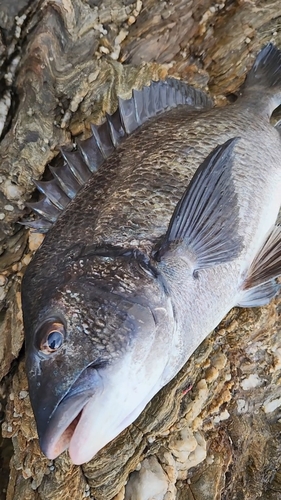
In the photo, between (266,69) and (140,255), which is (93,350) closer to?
(140,255)

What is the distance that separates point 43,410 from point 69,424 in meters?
0.09

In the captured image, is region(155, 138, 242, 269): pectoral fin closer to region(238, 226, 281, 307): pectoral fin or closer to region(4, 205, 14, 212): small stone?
region(238, 226, 281, 307): pectoral fin

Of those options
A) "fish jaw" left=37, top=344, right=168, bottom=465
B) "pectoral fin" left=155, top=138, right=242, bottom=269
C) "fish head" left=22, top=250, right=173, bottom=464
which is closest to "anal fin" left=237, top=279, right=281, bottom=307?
"pectoral fin" left=155, top=138, right=242, bottom=269

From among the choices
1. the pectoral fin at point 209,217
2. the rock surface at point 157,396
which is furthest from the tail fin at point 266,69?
the pectoral fin at point 209,217

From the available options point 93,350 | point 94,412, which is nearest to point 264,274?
point 93,350

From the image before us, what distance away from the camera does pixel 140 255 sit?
1706mm

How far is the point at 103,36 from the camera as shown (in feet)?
8.88

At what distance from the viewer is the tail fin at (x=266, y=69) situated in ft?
8.60

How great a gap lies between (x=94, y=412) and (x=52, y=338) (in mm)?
280

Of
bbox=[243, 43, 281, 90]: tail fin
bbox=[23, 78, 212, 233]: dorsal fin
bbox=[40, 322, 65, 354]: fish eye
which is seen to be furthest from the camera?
bbox=[243, 43, 281, 90]: tail fin

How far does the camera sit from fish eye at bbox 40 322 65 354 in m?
1.48

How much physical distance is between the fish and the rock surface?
450 millimetres

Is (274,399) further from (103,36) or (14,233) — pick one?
(103,36)

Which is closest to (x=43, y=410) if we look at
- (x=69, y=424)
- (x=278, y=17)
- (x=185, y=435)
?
(x=69, y=424)
